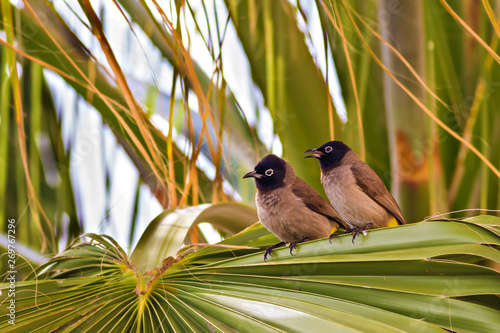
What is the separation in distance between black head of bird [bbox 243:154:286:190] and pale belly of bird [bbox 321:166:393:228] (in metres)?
0.12

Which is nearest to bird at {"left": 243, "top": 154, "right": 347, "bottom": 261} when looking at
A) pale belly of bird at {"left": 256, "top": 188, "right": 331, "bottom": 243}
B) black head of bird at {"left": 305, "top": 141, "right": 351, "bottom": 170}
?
pale belly of bird at {"left": 256, "top": 188, "right": 331, "bottom": 243}

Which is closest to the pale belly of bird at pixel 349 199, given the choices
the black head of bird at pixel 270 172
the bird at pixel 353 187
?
the bird at pixel 353 187

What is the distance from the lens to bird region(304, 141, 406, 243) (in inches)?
50.5

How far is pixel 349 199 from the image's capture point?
1281 mm

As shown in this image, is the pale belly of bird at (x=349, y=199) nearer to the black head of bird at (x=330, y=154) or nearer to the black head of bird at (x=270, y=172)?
the black head of bird at (x=330, y=154)

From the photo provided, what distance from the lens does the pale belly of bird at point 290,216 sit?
52.7 inches

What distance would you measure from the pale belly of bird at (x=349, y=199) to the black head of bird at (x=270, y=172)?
0.40 feet

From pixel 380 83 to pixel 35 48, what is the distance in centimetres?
128

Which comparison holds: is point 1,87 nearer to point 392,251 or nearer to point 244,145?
point 244,145

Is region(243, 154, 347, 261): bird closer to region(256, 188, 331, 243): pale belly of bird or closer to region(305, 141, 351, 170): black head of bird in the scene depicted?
region(256, 188, 331, 243): pale belly of bird

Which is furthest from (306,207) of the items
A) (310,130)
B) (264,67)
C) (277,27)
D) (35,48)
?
(35,48)

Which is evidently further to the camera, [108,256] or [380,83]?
[380,83]

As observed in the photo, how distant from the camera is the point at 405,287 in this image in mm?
899

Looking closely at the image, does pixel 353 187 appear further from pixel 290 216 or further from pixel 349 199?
pixel 290 216
